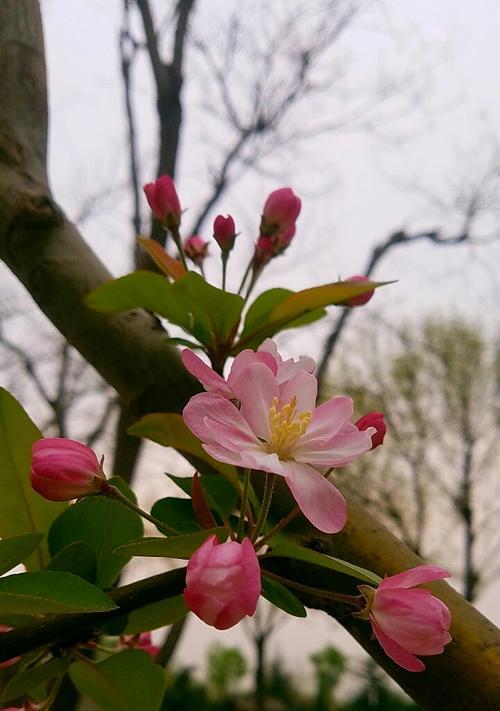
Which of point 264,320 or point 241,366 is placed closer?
point 241,366

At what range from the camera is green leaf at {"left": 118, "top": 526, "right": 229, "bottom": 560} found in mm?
217

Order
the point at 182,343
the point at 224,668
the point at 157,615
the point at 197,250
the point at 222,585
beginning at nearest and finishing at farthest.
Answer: the point at 222,585 → the point at 157,615 → the point at 182,343 → the point at 197,250 → the point at 224,668

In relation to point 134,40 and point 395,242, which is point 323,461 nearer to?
point 134,40

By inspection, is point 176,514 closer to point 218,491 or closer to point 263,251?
point 218,491

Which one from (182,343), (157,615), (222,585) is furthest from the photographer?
(182,343)

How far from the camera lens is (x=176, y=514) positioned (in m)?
0.30

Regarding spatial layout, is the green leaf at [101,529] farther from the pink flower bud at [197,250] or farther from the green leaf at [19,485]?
the pink flower bud at [197,250]

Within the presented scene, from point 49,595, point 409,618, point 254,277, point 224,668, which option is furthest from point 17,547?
point 224,668

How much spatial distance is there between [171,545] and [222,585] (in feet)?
0.11

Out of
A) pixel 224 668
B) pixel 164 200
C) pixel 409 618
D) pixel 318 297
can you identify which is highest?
pixel 164 200

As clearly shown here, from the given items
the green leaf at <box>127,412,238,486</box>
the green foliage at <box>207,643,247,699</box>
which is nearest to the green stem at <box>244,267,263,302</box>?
the green leaf at <box>127,412,238,486</box>

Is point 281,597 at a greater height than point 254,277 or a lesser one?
lesser

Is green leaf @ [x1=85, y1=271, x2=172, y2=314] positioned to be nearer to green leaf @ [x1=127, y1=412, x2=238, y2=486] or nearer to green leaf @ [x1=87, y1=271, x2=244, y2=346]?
green leaf @ [x1=87, y1=271, x2=244, y2=346]

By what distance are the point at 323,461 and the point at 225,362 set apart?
17cm
